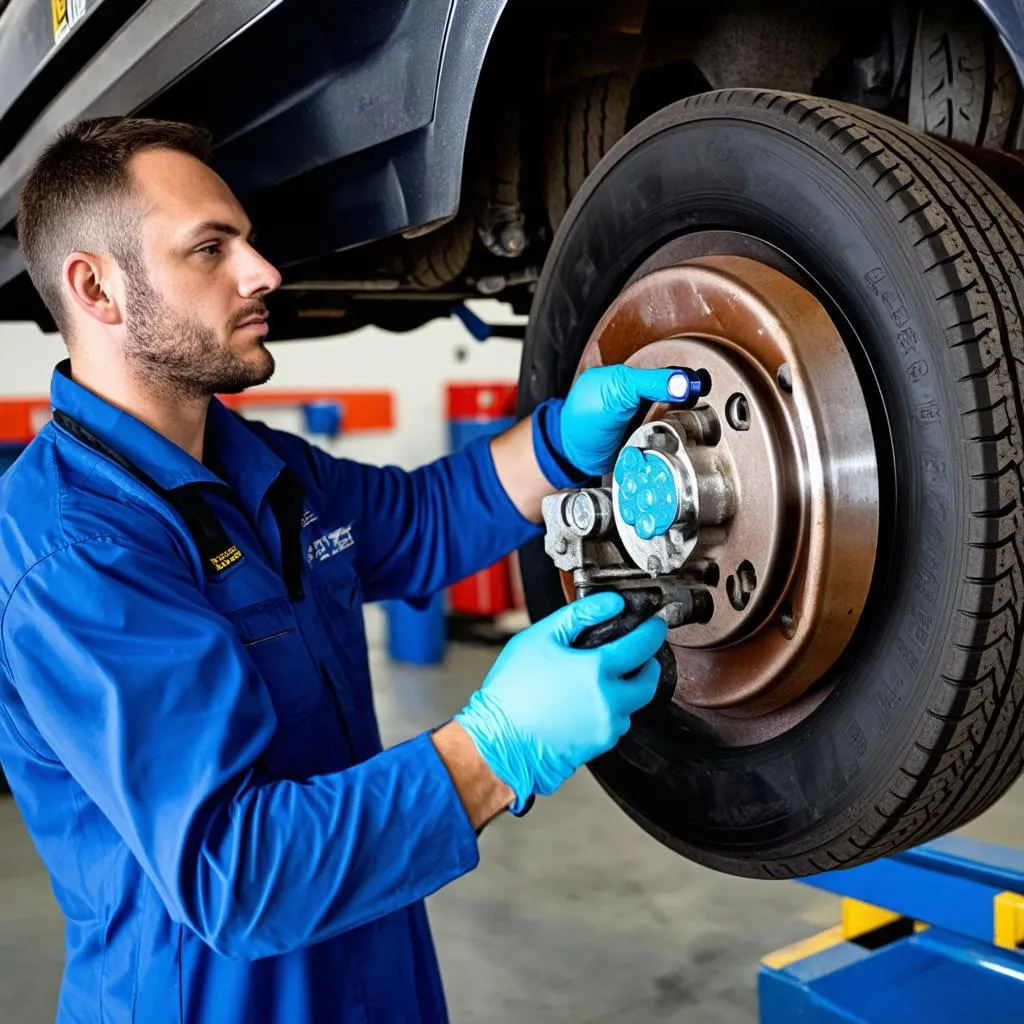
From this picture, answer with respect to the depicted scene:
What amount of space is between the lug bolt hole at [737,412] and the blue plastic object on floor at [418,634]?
13.3ft

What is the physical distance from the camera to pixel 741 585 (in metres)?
0.86

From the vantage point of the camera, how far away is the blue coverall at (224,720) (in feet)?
2.89

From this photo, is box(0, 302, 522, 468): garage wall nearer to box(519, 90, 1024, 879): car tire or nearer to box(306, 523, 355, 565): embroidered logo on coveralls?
box(306, 523, 355, 565): embroidered logo on coveralls

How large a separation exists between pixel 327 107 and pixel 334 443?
469cm

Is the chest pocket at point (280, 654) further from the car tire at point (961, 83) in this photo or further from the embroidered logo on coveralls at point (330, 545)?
the car tire at point (961, 83)

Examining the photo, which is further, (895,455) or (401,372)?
(401,372)

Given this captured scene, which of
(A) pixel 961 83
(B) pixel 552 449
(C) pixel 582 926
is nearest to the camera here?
(A) pixel 961 83

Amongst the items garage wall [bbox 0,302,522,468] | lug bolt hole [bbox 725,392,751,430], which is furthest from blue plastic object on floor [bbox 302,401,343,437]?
lug bolt hole [bbox 725,392,751,430]

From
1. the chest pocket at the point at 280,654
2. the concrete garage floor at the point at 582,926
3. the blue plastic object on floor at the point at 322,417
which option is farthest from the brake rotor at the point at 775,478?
the blue plastic object on floor at the point at 322,417

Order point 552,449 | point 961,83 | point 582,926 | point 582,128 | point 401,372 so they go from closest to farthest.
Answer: point 961,83 < point 552,449 < point 582,128 < point 582,926 < point 401,372

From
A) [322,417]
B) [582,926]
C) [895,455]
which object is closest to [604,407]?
[895,455]

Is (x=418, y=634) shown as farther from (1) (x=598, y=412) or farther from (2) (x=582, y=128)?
(1) (x=598, y=412)

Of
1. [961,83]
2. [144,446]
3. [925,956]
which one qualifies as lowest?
[925,956]

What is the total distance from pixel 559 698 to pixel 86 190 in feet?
2.29
